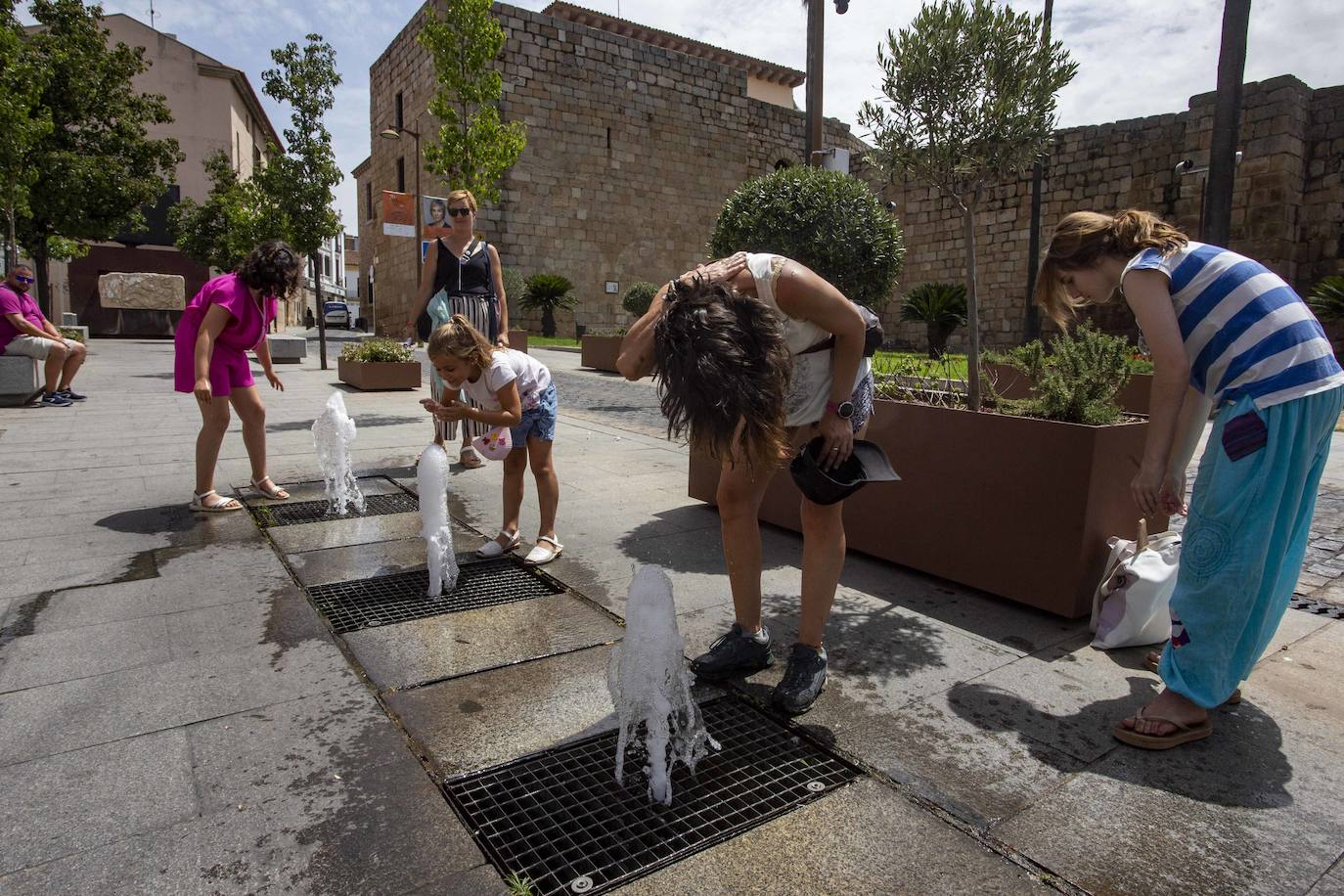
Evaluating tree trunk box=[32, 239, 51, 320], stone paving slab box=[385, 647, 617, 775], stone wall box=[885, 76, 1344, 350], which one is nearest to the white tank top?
stone paving slab box=[385, 647, 617, 775]

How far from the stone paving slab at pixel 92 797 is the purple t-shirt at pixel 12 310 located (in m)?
9.44

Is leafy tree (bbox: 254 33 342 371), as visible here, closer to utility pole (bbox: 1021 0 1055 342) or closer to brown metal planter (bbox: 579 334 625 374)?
brown metal planter (bbox: 579 334 625 374)

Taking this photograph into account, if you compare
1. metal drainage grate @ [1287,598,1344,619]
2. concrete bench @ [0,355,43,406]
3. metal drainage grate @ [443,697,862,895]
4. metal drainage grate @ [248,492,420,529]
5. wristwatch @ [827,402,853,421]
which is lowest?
metal drainage grate @ [443,697,862,895]

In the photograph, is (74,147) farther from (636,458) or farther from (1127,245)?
(1127,245)

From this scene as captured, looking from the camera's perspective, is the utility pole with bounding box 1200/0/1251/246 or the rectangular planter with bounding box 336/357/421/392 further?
the rectangular planter with bounding box 336/357/421/392

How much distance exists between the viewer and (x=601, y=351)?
1515 centimetres

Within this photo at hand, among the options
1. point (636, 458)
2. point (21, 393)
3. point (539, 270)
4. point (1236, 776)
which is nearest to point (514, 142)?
point (21, 393)

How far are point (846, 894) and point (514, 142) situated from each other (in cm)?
1393

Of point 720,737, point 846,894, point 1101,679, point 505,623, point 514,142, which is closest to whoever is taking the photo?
point 846,894

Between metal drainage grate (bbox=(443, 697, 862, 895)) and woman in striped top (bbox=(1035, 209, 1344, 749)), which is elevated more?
woman in striped top (bbox=(1035, 209, 1344, 749))

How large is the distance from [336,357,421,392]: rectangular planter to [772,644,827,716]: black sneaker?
9.66 m

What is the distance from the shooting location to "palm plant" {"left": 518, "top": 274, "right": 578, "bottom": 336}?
22750 millimetres

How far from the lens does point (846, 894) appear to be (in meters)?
1.71

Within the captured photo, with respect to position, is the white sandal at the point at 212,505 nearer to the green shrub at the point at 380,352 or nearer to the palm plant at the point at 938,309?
the green shrub at the point at 380,352
